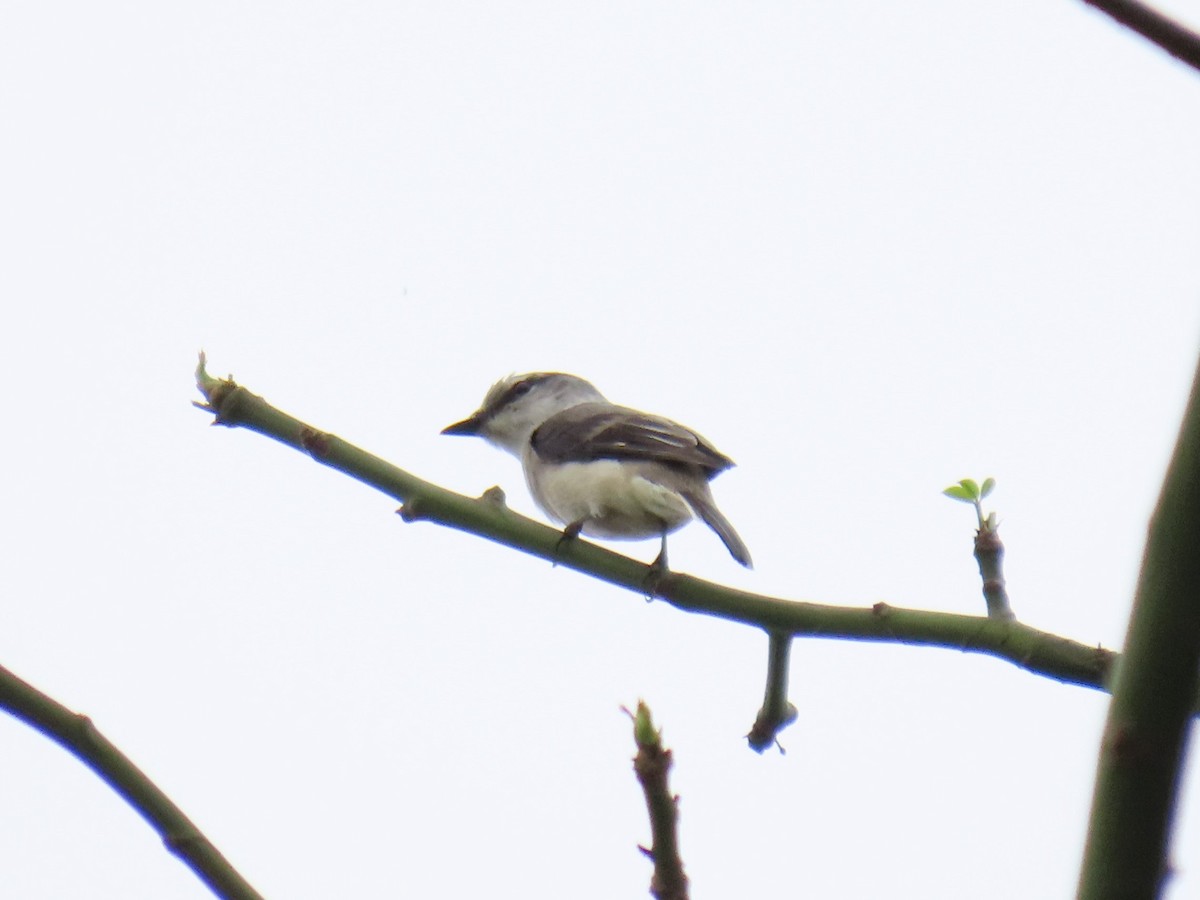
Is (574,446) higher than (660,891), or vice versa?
(574,446)

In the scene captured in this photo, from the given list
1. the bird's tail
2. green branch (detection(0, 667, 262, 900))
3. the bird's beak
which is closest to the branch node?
green branch (detection(0, 667, 262, 900))

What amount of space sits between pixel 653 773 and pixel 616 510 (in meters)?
4.66

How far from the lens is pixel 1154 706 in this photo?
4.71 feet

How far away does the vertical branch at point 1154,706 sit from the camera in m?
1.40

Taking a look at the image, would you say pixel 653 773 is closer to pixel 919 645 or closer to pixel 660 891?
pixel 660 891

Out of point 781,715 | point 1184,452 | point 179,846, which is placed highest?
point 781,715

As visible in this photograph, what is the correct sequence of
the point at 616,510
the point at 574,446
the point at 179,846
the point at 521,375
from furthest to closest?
1. the point at 521,375
2. the point at 574,446
3. the point at 616,510
4. the point at 179,846

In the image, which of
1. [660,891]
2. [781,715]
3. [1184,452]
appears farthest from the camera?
[781,715]

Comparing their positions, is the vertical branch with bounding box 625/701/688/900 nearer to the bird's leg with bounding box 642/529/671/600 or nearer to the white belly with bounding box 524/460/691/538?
the bird's leg with bounding box 642/529/671/600

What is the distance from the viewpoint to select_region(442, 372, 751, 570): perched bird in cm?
635

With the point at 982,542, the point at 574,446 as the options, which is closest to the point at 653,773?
the point at 982,542

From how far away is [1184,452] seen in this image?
140 cm

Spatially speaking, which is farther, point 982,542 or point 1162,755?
point 982,542

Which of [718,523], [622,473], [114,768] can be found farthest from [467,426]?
[114,768]
